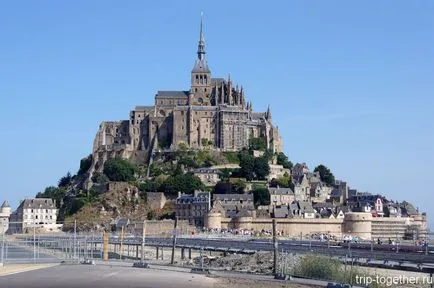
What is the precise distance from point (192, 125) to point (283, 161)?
1328 cm

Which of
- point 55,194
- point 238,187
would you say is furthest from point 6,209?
point 238,187

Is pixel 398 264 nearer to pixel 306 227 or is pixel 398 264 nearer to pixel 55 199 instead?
pixel 306 227

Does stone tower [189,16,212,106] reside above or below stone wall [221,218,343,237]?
above

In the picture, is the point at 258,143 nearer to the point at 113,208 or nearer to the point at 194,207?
the point at 194,207

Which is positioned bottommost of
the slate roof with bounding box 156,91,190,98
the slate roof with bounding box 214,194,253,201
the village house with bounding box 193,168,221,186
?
the slate roof with bounding box 214,194,253,201

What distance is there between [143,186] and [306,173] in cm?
2222

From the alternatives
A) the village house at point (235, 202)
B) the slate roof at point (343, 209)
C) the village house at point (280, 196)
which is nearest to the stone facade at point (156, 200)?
the village house at point (235, 202)

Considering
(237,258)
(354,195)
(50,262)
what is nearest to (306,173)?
(354,195)

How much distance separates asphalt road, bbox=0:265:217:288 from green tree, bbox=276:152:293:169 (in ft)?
233

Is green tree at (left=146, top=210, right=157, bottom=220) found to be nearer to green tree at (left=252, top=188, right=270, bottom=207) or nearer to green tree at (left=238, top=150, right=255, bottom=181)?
green tree at (left=252, top=188, right=270, bottom=207)

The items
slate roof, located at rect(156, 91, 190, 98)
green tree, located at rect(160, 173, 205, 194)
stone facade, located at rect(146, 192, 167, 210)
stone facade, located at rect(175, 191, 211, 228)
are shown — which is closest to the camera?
stone facade, located at rect(175, 191, 211, 228)

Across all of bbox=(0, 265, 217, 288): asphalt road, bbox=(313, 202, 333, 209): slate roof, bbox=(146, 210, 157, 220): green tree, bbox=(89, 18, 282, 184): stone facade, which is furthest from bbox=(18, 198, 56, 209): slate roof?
bbox=(0, 265, 217, 288): asphalt road

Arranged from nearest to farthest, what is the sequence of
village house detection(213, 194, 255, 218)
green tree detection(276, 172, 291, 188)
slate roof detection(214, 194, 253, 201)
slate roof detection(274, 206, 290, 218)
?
slate roof detection(274, 206, 290, 218) < village house detection(213, 194, 255, 218) < slate roof detection(214, 194, 253, 201) < green tree detection(276, 172, 291, 188)

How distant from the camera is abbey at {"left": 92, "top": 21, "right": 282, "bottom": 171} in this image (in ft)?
347
